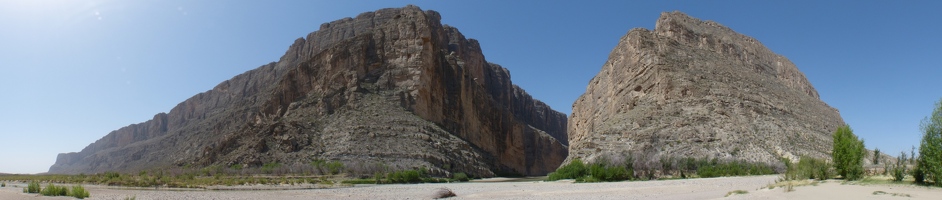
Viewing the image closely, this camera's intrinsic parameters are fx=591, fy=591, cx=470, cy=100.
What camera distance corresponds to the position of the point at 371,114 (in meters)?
75.1

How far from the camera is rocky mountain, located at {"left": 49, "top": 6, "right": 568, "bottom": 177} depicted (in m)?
68.2

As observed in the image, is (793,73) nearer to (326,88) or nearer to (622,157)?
(622,157)

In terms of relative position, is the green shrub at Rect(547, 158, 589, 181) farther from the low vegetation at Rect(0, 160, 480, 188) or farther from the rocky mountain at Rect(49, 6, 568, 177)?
the rocky mountain at Rect(49, 6, 568, 177)

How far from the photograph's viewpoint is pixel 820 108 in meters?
73.9

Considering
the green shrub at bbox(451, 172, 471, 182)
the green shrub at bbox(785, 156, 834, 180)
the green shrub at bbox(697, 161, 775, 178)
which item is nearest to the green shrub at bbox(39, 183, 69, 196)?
the green shrub at bbox(785, 156, 834, 180)

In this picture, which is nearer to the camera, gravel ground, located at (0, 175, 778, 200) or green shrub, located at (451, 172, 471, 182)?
gravel ground, located at (0, 175, 778, 200)

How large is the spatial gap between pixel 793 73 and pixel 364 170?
71.4 metres

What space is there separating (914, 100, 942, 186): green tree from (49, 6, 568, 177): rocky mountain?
47438 millimetres

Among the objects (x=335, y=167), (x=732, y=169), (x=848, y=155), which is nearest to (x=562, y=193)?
(x=848, y=155)

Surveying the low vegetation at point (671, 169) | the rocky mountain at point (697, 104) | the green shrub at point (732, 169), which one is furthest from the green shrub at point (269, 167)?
the green shrub at point (732, 169)

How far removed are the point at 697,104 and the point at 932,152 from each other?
40.9m

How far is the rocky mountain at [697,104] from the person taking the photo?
169ft

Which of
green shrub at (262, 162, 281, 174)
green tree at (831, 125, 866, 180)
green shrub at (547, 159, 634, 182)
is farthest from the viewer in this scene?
green shrub at (262, 162, 281, 174)

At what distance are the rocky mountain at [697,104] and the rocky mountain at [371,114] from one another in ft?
67.3
